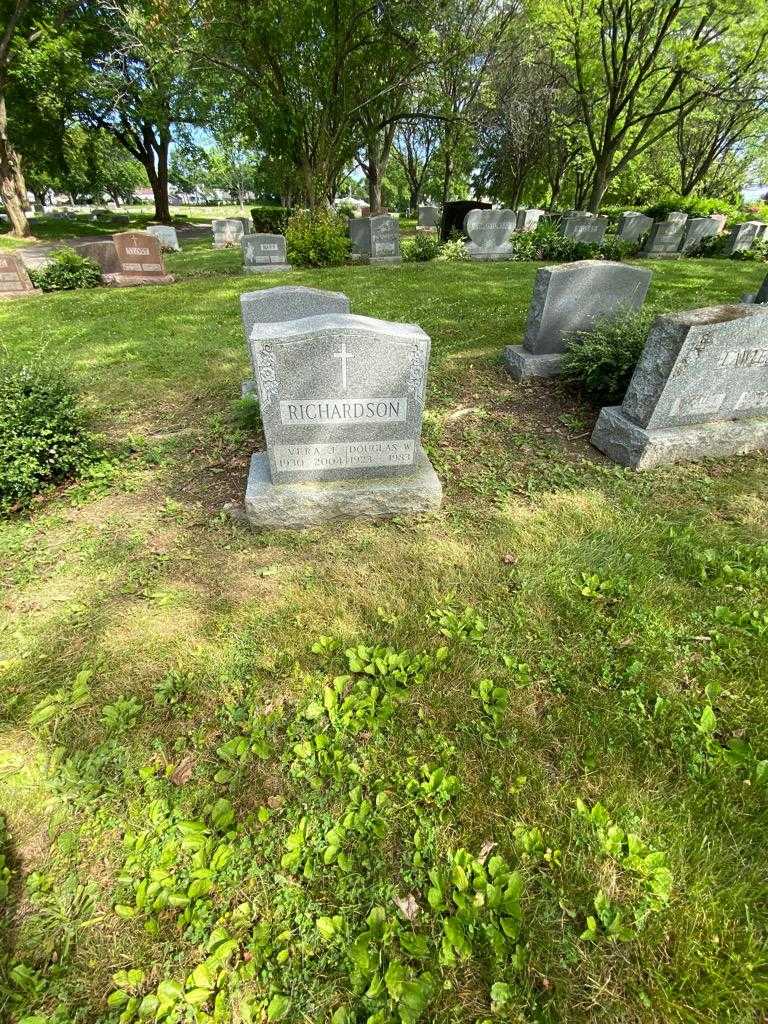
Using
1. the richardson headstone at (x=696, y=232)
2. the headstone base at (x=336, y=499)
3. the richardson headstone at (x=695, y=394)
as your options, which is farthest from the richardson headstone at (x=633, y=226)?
the headstone base at (x=336, y=499)

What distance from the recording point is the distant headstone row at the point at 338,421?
2.94 m

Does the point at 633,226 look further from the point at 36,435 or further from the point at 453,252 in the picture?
the point at 36,435

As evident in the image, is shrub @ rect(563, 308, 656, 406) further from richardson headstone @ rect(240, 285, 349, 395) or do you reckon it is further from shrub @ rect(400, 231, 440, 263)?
shrub @ rect(400, 231, 440, 263)

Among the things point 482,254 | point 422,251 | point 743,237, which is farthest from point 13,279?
point 743,237

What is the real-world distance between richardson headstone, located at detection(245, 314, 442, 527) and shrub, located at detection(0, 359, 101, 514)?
160cm

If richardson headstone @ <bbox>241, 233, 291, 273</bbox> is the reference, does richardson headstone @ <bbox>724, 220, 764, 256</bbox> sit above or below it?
above

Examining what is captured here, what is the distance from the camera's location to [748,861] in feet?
5.13

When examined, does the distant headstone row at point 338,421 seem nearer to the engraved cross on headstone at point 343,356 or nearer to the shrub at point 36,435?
the engraved cross on headstone at point 343,356

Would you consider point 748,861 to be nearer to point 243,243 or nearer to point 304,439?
point 304,439

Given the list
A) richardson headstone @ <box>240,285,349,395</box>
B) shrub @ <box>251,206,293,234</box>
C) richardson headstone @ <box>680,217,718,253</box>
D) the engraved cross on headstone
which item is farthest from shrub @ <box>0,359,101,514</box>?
shrub @ <box>251,206,293,234</box>

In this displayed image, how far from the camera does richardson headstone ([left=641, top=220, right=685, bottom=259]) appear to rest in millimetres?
15352

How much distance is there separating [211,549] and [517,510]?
2.23 m

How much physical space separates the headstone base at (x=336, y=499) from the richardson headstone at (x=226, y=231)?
21699mm

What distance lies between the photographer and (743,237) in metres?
15.4
